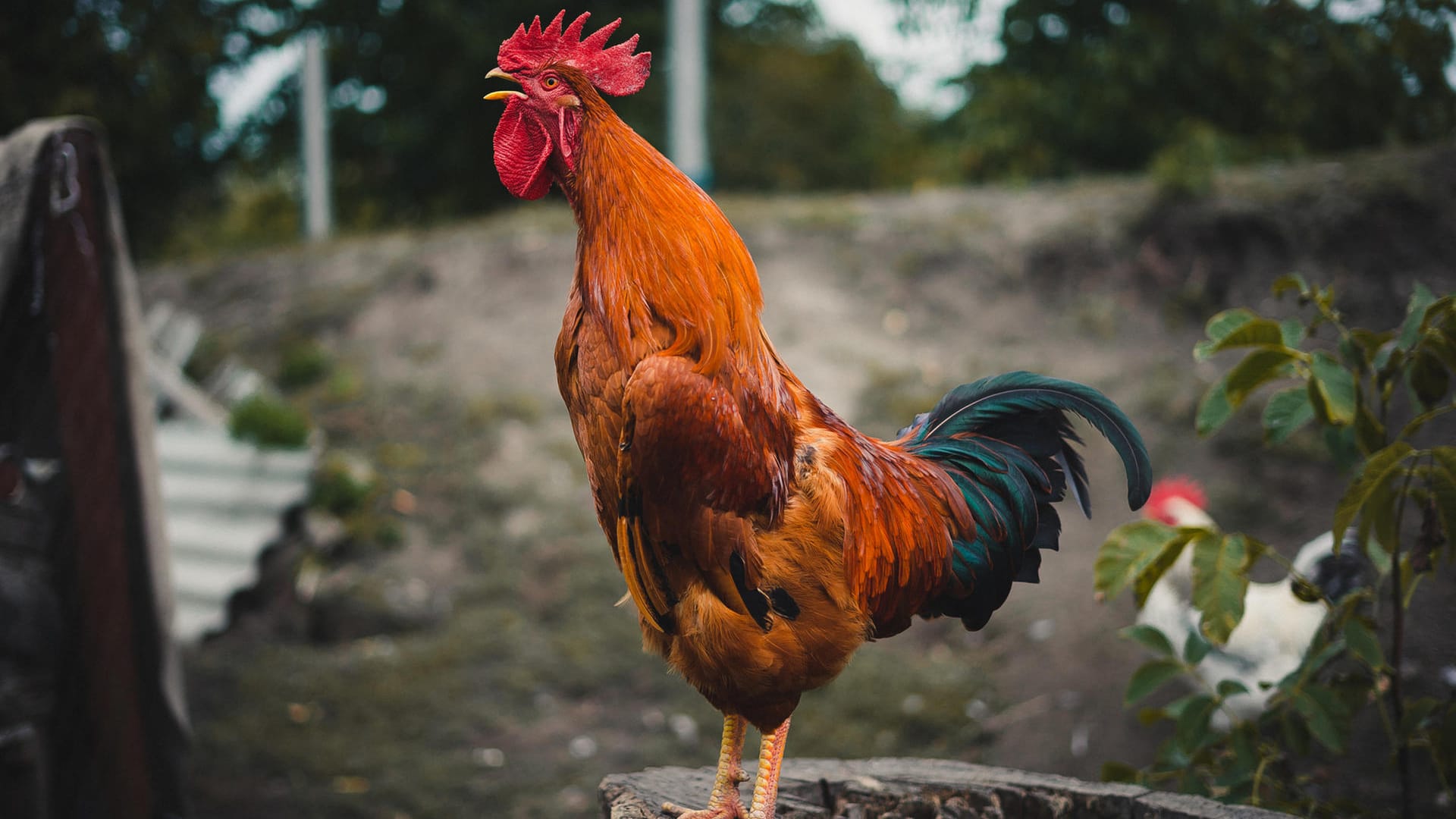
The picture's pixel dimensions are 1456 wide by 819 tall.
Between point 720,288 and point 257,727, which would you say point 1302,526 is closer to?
point 720,288

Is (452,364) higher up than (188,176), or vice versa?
(188,176)

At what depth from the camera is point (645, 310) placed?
206cm

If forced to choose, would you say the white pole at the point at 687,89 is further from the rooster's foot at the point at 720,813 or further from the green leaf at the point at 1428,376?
the rooster's foot at the point at 720,813

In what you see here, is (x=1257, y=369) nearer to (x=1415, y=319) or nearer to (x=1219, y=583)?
(x=1415, y=319)

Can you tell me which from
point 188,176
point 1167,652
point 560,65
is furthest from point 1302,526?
point 188,176

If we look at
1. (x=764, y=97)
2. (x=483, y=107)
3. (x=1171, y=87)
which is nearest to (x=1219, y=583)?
(x=1171, y=87)

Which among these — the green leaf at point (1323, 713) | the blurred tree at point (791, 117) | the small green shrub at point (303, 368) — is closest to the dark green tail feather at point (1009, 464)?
the green leaf at point (1323, 713)

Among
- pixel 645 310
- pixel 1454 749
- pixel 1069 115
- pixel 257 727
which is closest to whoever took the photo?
pixel 645 310

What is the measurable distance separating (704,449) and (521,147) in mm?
816

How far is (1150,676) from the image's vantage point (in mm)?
2873

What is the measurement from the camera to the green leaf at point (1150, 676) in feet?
9.30

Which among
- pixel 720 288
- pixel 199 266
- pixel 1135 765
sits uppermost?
pixel 720 288

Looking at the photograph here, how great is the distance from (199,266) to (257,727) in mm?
6092

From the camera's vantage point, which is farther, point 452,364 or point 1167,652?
point 452,364
